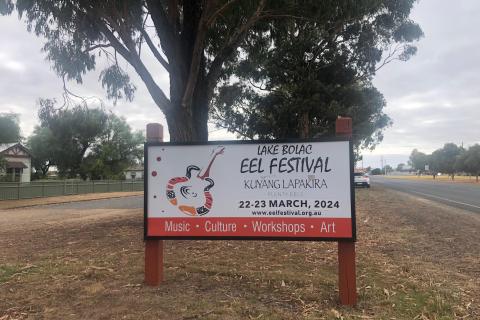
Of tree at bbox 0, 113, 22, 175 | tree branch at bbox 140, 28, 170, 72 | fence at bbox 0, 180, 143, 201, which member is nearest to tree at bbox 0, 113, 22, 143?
tree at bbox 0, 113, 22, 175

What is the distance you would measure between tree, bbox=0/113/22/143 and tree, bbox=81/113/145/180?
92.5 ft

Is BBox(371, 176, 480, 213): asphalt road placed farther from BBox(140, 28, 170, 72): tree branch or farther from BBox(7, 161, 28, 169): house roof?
BBox(7, 161, 28, 169): house roof

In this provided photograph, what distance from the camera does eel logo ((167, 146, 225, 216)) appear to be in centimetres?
543

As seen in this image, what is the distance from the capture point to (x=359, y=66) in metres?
25.9

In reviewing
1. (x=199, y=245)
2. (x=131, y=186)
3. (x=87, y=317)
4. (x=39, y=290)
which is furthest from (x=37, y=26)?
(x=131, y=186)

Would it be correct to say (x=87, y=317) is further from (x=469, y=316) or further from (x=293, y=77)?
(x=293, y=77)

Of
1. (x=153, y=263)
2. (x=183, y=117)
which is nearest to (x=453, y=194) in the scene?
(x=183, y=117)

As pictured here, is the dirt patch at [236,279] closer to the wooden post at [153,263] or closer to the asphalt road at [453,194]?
the wooden post at [153,263]

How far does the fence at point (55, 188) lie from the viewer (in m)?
26.7

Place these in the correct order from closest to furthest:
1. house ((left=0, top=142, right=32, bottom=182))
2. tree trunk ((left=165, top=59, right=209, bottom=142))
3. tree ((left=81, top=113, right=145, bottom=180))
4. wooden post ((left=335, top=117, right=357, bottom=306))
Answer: wooden post ((left=335, top=117, right=357, bottom=306)) < tree trunk ((left=165, top=59, right=209, bottom=142)) < house ((left=0, top=142, right=32, bottom=182)) < tree ((left=81, top=113, right=145, bottom=180))

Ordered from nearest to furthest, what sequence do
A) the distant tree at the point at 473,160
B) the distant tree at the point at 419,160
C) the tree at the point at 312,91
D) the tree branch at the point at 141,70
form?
the tree branch at the point at 141,70
the tree at the point at 312,91
the distant tree at the point at 473,160
the distant tree at the point at 419,160

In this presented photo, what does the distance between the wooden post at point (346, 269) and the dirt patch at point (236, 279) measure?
0.41 feet

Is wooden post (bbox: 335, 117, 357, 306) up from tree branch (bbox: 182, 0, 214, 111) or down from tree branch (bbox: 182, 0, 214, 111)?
down

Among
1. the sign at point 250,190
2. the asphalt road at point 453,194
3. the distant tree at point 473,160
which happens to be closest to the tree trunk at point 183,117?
the sign at point 250,190
